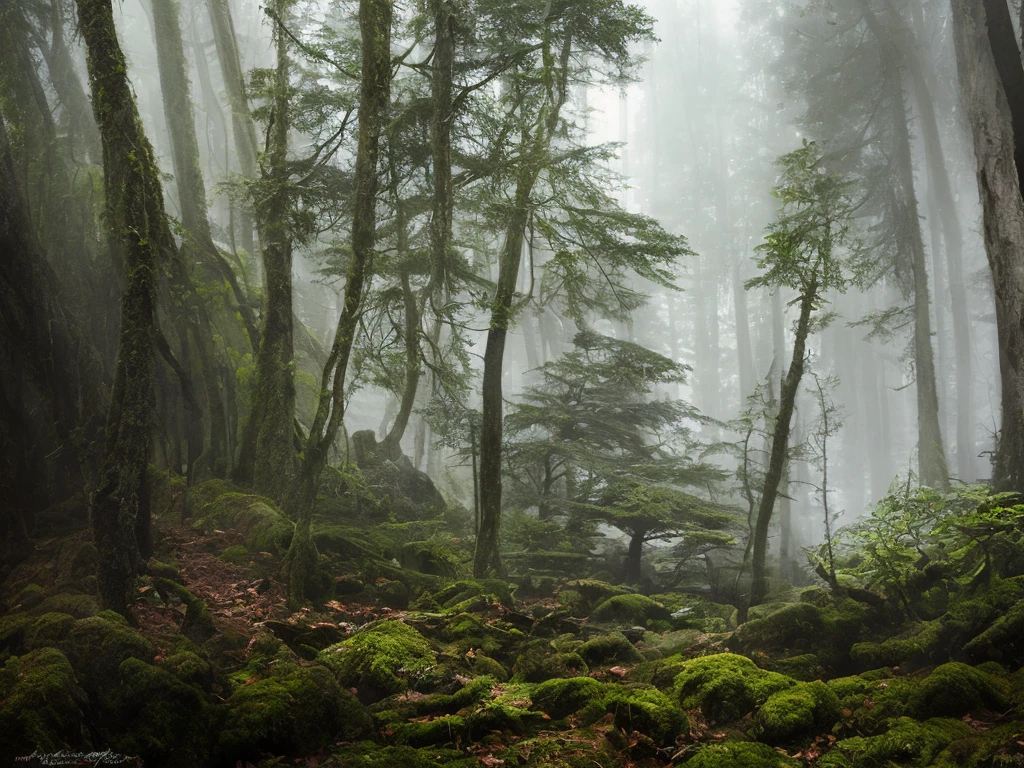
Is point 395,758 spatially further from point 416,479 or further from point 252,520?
point 416,479

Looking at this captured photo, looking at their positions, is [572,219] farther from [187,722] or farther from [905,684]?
[187,722]

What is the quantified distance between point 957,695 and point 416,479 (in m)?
11.3

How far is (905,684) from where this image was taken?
5.55 m

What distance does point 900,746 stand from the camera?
4605 mm

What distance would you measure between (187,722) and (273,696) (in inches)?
21.7

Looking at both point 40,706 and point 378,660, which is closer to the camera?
point 40,706

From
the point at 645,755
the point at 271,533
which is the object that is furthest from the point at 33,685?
the point at 271,533

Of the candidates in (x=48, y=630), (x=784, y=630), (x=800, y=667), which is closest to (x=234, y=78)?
(x=48, y=630)

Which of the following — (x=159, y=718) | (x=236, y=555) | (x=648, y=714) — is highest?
(x=236, y=555)

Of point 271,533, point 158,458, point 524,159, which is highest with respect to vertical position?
point 524,159

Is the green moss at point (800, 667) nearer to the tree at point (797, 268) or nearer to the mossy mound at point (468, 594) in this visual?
the tree at point (797, 268)

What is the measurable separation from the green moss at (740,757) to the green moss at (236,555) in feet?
20.5

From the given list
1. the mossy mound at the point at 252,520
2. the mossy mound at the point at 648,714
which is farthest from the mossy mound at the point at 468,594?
the mossy mound at the point at 648,714

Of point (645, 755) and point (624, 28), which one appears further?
point (624, 28)
